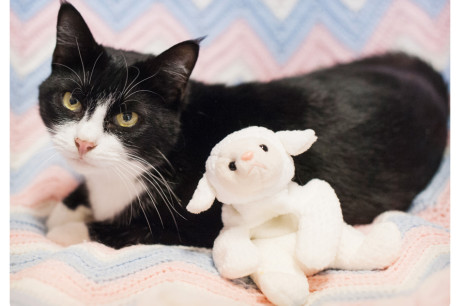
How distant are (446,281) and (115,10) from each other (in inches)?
34.8

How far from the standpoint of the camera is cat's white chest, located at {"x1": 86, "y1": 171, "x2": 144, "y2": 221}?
964 mm

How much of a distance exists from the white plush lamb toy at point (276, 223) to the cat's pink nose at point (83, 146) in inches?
8.7

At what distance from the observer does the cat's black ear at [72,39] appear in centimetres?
85

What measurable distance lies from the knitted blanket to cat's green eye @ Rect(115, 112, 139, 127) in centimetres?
21

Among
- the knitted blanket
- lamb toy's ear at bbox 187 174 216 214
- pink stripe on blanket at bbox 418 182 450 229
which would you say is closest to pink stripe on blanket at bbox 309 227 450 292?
the knitted blanket

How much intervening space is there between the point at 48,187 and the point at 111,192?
26 centimetres

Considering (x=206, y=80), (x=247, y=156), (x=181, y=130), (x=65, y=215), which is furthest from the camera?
(x=206, y=80)

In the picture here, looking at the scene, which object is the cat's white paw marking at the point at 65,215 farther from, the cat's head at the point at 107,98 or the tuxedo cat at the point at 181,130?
the cat's head at the point at 107,98

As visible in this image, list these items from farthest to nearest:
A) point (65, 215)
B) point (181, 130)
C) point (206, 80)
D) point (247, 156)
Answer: point (206, 80), point (65, 215), point (181, 130), point (247, 156)

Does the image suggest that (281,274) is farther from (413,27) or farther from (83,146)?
(413,27)

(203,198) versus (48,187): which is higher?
(203,198)

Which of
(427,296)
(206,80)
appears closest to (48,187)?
(206,80)

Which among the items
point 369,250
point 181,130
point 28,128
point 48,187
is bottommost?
point 48,187

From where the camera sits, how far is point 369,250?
2.71 feet
